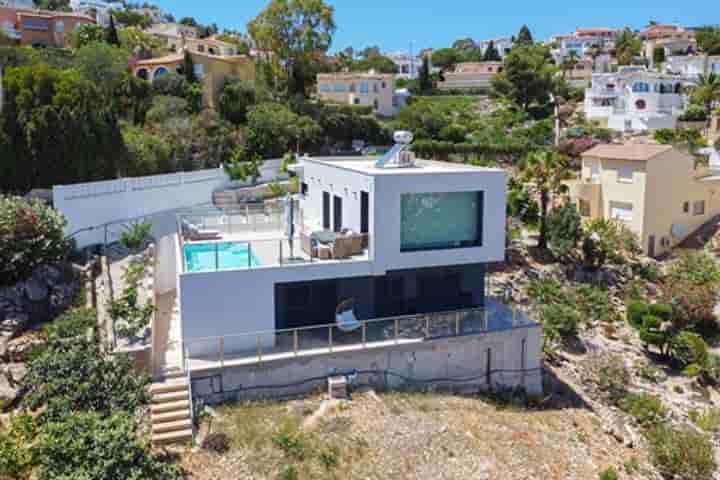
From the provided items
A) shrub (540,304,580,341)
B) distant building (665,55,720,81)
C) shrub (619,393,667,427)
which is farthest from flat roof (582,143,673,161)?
distant building (665,55,720,81)

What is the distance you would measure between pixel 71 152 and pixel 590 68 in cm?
9257

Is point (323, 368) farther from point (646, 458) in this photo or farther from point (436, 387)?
point (646, 458)

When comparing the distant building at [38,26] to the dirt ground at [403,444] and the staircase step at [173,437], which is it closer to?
the staircase step at [173,437]

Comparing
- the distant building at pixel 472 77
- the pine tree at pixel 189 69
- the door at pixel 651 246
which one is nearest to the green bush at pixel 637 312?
the door at pixel 651 246

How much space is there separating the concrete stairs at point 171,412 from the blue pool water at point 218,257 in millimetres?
3189

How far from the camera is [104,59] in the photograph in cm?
4681

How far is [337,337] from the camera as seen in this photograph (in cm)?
1845

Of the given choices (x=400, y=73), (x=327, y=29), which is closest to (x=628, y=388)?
(x=327, y=29)

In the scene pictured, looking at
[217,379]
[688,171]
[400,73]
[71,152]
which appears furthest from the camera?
[400,73]

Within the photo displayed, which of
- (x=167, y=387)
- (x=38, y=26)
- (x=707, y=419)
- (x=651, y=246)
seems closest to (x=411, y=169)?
(x=167, y=387)

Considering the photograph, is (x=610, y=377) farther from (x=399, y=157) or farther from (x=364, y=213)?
(x=364, y=213)

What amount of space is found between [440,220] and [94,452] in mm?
11331

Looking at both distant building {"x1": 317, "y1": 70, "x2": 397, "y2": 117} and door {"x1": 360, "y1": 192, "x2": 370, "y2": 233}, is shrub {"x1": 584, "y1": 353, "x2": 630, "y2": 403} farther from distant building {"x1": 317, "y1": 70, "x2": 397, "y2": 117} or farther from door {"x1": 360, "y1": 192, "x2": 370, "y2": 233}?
distant building {"x1": 317, "y1": 70, "x2": 397, "y2": 117}

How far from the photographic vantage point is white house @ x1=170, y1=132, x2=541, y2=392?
17734 mm
